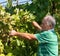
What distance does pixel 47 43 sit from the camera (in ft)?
14.4

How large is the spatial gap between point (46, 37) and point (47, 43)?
0.11 m

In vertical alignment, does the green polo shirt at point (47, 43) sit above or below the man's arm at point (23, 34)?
below

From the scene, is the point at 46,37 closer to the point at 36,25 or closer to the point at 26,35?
the point at 26,35

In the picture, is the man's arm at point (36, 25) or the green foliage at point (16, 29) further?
the man's arm at point (36, 25)

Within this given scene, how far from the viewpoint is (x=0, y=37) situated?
446cm

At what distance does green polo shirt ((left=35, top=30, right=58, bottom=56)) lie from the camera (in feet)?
14.2

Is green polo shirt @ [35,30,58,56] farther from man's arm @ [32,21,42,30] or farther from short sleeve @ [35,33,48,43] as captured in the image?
man's arm @ [32,21,42,30]

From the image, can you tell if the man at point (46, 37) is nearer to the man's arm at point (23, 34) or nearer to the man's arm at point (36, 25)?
the man's arm at point (23, 34)

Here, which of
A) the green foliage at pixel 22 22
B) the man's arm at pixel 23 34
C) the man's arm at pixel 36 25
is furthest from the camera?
the man's arm at pixel 36 25

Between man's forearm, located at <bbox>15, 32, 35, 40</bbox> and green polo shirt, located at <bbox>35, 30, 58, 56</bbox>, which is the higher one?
man's forearm, located at <bbox>15, 32, 35, 40</bbox>

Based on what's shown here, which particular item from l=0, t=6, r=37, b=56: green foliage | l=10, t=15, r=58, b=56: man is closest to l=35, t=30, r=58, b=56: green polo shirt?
l=10, t=15, r=58, b=56: man

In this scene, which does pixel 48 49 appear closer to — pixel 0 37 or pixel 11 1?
pixel 0 37

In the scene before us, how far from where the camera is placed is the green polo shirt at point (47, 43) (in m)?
4.32

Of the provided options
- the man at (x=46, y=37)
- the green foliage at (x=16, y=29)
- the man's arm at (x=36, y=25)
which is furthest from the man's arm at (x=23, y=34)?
the man's arm at (x=36, y=25)
